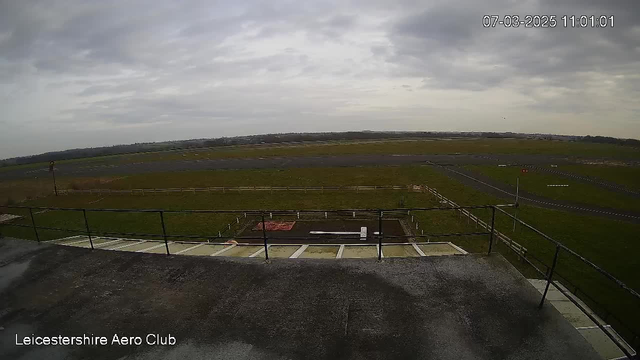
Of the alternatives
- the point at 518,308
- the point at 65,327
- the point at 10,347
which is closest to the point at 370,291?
the point at 518,308

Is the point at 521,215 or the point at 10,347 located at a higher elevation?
the point at 10,347

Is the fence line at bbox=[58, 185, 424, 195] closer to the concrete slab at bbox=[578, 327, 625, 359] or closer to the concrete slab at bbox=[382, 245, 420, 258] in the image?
the concrete slab at bbox=[382, 245, 420, 258]

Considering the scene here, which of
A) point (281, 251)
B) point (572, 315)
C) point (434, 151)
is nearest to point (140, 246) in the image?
point (281, 251)

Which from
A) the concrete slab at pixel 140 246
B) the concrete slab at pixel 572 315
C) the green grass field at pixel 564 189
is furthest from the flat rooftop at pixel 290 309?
the green grass field at pixel 564 189

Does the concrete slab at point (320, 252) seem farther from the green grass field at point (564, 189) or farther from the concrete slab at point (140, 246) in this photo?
the green grass field at point (564, 189)

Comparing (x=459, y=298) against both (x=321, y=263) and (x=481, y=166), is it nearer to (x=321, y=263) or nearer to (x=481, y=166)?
(x=321, y=263)

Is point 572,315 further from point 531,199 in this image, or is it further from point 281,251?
point 531,199
